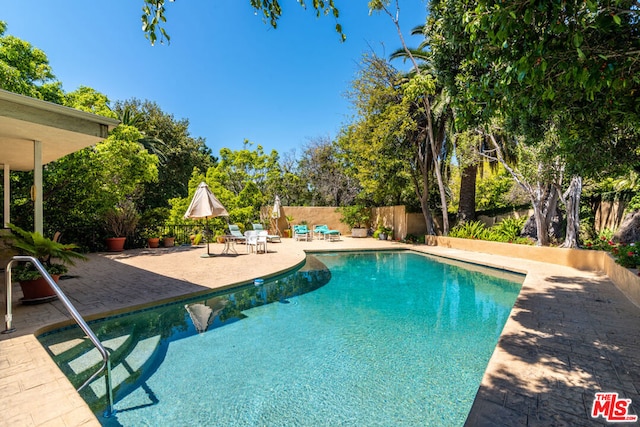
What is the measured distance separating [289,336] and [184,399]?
1754 millimetres

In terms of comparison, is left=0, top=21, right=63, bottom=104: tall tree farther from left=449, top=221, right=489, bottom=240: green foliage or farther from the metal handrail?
left=449, top=221, right=489, bottom=240: green foliage

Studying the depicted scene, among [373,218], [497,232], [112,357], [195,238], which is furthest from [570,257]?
[195,238]

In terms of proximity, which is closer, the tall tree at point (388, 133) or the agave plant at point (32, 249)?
the agave plant at point (32, 249)

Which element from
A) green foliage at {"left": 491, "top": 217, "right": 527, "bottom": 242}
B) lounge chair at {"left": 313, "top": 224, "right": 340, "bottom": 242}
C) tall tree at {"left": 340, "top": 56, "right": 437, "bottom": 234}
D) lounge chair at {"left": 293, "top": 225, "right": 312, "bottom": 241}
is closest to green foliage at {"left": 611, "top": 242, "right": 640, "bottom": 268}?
green foliage at {"left": 491, "top": 217, "right": 527, "bottom": 242}

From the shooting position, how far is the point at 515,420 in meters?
2.16

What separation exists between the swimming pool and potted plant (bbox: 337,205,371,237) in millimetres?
11610

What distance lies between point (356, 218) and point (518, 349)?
50.0ft

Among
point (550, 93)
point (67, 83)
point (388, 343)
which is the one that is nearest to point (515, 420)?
point (388, 343)

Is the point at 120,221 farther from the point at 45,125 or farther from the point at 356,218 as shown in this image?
the point at 356,218

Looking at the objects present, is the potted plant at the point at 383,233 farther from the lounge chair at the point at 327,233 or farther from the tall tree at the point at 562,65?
the tall tree at the point at 562,65

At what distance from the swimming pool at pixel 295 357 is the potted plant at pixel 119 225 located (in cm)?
753

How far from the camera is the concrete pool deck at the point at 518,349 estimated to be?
7.15 ft

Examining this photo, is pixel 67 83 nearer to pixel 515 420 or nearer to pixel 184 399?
pixel 184 399

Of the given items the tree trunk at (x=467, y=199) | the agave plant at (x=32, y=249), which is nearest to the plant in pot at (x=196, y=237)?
the agave plant at (x=32, y=249)
